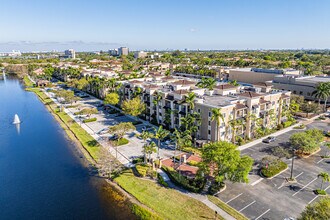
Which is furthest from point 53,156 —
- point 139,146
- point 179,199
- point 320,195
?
point 320,195

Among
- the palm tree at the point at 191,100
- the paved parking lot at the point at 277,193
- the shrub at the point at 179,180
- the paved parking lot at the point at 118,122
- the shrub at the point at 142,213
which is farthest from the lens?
the palm tree at the point at 191,100

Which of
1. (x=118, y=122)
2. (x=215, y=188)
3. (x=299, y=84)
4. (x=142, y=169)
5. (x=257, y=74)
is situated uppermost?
(x=257, y=74)

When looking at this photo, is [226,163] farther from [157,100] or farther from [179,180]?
[157,100]

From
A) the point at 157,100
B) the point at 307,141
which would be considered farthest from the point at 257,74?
the point at 307,141

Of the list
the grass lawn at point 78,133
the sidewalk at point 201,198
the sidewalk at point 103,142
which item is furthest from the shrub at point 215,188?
the grass lawn at point 78,133

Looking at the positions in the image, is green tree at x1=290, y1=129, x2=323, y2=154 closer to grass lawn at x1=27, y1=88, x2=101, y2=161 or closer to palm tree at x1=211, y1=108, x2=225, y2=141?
palm tree at x1=211, y1=108, x2=225, y2=141

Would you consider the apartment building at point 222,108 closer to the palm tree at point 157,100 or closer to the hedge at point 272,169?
the palm tree at point 157,100
